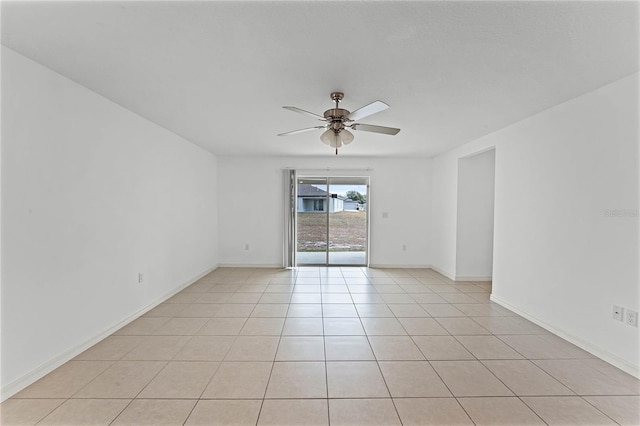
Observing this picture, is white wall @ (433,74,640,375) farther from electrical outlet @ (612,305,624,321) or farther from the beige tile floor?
the beige tile floor

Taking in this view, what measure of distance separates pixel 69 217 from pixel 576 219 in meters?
4.40

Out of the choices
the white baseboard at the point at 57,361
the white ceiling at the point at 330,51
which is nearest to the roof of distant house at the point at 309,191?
the white ceiling at the point at 330,51

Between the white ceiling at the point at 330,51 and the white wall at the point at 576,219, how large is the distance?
0.30 m

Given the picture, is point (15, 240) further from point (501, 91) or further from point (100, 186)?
point (501, 91)

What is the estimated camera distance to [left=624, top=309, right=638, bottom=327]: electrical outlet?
2.21m

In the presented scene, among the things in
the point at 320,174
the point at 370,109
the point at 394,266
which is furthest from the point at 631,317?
the point at 320,174

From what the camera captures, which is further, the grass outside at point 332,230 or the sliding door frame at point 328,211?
the grass outside at point 332,230

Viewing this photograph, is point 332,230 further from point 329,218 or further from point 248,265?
point 248,265

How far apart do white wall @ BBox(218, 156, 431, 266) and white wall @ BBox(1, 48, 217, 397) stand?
2.13 metres

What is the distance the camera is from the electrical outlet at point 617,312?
231 centimetres

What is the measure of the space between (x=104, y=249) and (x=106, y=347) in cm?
88

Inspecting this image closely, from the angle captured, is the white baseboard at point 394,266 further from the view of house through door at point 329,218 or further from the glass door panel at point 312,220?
the glass door panel at point 312,220

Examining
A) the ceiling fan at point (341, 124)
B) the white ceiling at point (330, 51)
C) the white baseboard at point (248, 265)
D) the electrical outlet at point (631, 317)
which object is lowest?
the white baseboard at point (248, 265)

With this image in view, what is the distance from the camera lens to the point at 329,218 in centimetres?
617
